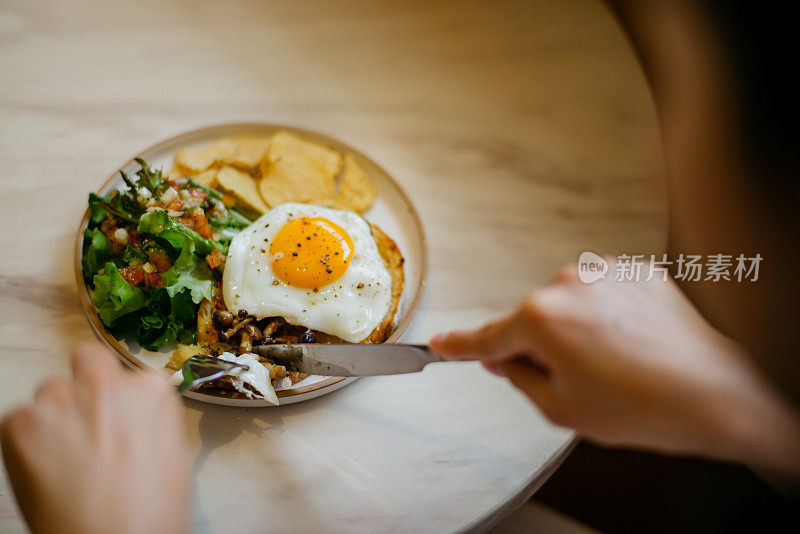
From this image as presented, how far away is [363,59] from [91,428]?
182cm

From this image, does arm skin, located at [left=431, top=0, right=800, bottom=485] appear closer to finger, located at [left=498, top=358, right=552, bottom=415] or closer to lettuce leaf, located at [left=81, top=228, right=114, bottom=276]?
finger, located at [left=498, top=358, right=552, bottom=415]

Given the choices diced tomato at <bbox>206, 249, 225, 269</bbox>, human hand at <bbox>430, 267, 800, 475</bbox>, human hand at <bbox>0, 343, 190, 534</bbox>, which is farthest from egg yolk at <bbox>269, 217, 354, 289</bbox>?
human hand at <bbox>430, 267, 800, 475</bbox>

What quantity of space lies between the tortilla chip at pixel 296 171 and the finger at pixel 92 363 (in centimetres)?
93

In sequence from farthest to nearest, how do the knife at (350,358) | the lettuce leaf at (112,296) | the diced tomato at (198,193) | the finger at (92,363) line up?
the diced tomato at (198,193) → the lettuce leaf at (112,296) → the knife at (350,358) → the finger at (92,363)

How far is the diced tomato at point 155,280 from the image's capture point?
5.74ft

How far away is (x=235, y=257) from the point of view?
1.82 meters

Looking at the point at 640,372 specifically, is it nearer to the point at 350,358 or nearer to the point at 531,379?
the point at 531,379

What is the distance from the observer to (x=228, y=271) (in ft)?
5.95

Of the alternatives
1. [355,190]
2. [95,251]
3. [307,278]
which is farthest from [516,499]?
[95,251]

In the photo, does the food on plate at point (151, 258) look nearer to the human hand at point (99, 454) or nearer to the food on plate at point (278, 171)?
the food on plate at point (278, 171)

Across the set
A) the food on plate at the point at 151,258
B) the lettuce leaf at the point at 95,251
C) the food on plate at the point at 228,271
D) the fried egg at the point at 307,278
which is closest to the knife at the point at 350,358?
the food on plate at the point at 228,271

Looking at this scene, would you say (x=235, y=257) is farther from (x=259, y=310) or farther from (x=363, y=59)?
(x=363, y=59)

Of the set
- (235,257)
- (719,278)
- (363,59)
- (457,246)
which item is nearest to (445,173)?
(457,246)

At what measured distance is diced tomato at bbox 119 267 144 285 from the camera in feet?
5.67
